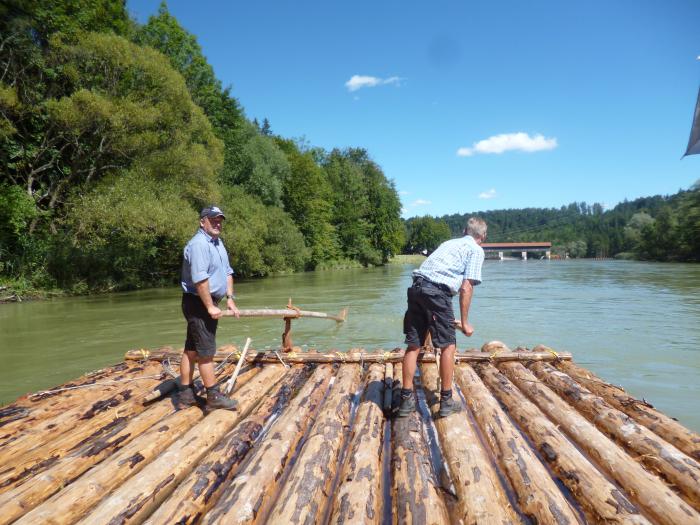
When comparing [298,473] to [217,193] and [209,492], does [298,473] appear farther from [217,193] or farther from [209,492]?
[217,193]

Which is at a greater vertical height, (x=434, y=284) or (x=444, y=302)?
(x=434, y=284)

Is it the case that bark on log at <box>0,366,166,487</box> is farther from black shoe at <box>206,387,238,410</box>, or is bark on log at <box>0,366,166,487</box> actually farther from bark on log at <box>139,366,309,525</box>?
bark on log at <box>139,366,309,525</box>

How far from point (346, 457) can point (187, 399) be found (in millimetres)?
1862

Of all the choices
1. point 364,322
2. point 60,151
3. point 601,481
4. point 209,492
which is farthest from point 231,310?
point 60,151

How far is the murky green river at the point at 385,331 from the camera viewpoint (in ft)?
24.5

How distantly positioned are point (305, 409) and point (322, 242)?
46.2m

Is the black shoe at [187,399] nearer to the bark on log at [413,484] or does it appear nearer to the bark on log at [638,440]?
the bark on log at [413,484]

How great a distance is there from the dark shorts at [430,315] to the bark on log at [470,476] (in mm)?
710

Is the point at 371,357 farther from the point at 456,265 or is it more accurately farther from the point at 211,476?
the point at 211,476

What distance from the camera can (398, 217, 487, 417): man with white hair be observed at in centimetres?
409

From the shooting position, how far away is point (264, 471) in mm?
3057

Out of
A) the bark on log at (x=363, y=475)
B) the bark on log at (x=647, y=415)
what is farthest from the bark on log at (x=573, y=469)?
the bark on log at (x=363, y=475)

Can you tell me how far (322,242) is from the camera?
50.3m

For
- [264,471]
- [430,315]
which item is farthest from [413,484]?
[430,315]
